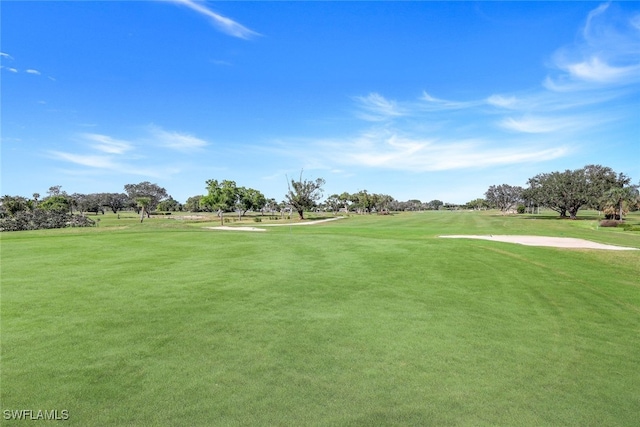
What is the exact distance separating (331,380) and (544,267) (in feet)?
46.2

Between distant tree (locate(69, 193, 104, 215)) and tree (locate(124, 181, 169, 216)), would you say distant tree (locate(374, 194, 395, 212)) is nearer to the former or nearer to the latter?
tree (locate(124, 181, 169, 216))

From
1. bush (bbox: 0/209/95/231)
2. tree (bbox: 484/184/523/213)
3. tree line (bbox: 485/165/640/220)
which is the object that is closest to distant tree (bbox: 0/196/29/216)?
bush (bbox: 0/209/95/231)

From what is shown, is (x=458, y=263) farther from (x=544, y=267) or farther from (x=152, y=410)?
(x=152, y=410)

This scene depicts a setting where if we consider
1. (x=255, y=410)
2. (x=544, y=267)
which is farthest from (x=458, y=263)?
(x=255, y=410)

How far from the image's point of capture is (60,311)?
7.57 m

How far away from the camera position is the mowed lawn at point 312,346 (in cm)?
458

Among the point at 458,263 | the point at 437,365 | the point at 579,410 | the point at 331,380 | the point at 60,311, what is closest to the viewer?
the point at 579,410

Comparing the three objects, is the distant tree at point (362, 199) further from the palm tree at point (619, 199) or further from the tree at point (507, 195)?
the palm tree at point (619, 199)

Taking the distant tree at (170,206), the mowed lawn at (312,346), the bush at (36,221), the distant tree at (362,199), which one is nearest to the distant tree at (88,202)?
the distant tree at (170,206)

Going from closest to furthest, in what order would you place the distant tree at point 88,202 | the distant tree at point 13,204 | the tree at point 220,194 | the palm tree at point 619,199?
the palm tree at point 619,199, the distant tree at point 13,204, the tree at point 220,194, the distant tree at point 88,202

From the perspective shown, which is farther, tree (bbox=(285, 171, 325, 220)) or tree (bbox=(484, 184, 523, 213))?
tree (bbox=(484, 184, 523, 213))

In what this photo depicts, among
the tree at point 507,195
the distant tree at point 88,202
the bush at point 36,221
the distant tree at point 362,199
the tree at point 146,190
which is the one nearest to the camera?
the bush at point 36,221

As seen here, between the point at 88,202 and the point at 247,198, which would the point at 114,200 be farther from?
the point at 247,198

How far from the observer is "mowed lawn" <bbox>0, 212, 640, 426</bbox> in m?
4.58
